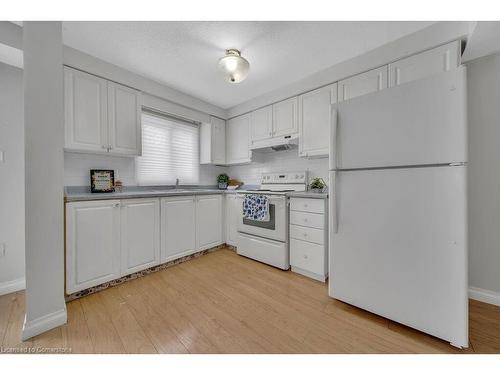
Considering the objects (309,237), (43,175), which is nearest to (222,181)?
(309,237)

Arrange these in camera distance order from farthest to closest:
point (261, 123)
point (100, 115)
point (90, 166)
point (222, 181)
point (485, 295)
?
point (222, 181), point (261, 123), point (90, 166), point (100, 115), point (485, 295)

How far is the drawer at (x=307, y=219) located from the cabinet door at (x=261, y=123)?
4.18 feet

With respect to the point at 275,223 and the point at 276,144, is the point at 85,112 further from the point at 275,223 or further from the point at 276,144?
the point at 275,223

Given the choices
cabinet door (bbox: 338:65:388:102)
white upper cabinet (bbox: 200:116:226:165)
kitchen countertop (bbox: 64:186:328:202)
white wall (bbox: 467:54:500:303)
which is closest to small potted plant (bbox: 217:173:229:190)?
white upper cabinet (bbox: 200:116:226:165)

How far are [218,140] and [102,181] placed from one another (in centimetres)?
182

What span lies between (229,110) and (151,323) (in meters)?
3.19

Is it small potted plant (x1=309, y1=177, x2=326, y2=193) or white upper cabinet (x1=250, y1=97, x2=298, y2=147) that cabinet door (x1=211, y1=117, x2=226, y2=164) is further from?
small potted plant (x1=309, y1=177, x2=326, y2=193)

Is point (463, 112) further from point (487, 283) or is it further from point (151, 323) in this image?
point (151, 323)

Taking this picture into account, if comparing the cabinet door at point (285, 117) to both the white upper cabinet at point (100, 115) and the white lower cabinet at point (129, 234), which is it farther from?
the white upper cabinet at point (100, 115)

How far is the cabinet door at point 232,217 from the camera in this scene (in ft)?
9.91

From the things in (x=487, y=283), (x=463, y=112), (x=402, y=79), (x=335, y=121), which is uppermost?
(x=402, y=79)

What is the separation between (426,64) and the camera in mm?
1758
